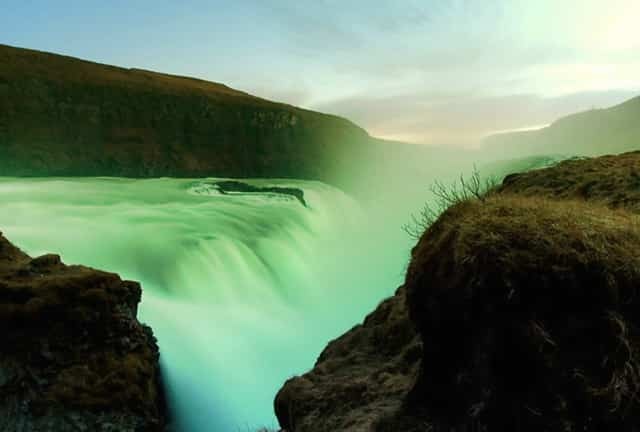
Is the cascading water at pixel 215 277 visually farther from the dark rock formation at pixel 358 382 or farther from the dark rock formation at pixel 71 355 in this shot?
the dark rock formation at pixel 358 382

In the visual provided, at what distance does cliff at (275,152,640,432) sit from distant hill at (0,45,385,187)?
51.0 metres

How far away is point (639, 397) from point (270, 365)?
34.1 feet

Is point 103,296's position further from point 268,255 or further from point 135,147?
point 135,147

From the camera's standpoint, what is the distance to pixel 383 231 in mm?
44594

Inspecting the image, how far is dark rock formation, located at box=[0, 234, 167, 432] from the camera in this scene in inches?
274

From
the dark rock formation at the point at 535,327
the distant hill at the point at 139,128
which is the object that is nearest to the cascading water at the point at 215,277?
the dark rock formation at the point at 535,327

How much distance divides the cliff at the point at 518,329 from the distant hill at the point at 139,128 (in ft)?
167

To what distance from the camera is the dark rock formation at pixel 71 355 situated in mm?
6969

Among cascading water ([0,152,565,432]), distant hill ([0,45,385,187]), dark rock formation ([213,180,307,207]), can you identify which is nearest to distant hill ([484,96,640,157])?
distant hill ([0,45,385,187])

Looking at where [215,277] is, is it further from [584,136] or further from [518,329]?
[584,136]

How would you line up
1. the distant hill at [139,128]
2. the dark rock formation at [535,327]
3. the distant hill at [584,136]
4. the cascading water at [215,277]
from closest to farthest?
the dark rock formation at [535,327] → the cascading water at [215,277] → the distant hill at [139,128] → the distant hill at [584,136]

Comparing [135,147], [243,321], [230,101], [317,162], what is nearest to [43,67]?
[135,147]

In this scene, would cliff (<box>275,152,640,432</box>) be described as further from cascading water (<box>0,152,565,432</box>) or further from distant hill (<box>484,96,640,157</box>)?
distant hill (<box>484,96,640,157</box>)

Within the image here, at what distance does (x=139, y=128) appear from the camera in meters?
58.3
